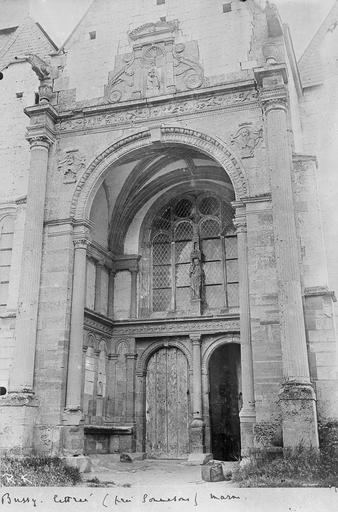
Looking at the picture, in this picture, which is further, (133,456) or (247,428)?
(133,456)

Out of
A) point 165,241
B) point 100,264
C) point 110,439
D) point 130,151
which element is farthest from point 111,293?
point 130,151

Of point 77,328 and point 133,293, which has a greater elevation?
point 133,293

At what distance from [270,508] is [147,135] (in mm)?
8956

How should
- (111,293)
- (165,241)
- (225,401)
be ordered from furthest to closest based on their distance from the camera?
(165,241) → (111,293) → (225,401)

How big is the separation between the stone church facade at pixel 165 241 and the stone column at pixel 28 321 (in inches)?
1.3

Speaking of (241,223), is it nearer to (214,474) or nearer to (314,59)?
(214,474)

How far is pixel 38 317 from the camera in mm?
12438

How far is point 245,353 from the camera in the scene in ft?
37.1

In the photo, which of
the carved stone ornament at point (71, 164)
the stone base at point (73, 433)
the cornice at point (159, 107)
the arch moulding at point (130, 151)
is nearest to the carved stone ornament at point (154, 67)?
the cornice at point (159, 107)

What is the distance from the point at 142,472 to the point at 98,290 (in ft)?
16.3

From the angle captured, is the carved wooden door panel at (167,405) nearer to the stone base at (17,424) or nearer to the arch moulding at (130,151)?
the stone base at (17,424)

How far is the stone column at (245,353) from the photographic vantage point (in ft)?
35.1

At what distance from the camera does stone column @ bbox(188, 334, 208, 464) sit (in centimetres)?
1339

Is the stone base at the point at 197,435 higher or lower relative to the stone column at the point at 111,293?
lower
